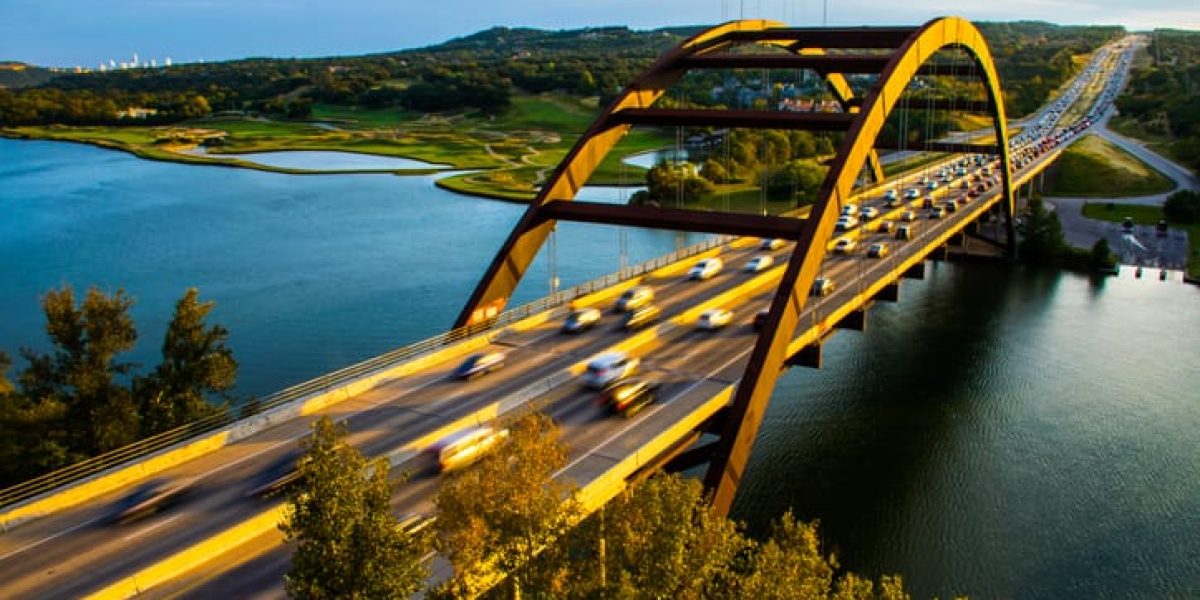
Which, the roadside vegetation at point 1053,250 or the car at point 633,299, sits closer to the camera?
the car at point 633,299

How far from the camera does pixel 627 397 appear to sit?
28172mm

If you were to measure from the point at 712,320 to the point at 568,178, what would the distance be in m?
9.10

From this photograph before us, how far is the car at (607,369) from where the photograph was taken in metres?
29.9

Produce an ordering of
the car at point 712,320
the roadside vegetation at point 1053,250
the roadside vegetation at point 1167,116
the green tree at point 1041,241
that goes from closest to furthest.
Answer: the car at point 712,320 < the roadside vegetation at point 1053,250 < the green tree at point 1041,241 < the roadside vegetation at point 1167,116

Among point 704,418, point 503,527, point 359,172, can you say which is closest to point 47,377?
point 704,418

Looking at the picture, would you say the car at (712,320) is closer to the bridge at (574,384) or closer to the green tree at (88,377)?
A: the bridge at (574,384)

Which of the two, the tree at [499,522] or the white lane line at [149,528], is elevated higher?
the tree at [499,522]

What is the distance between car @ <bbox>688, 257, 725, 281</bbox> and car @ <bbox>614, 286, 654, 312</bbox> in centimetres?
658

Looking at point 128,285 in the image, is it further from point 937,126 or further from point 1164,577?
point 937,126

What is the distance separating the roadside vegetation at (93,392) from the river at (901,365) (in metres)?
9.95

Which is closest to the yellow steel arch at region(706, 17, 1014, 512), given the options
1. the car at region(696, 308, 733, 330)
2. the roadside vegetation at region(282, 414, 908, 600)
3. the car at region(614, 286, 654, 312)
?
the car at region(696, 308, 733, 330)

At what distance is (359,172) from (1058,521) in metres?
117

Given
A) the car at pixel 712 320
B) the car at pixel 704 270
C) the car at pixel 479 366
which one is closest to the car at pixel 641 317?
the car at pixel 712 320

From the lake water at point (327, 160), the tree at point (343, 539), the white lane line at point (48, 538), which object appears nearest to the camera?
the tree at point (343, 539)
